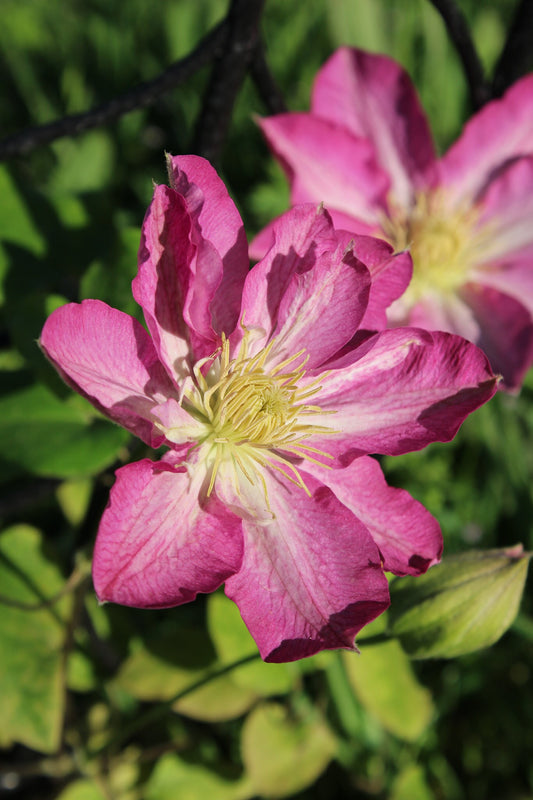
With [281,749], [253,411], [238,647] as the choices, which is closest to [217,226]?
[253,411]

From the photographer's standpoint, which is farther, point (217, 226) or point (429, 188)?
point (429, 188)

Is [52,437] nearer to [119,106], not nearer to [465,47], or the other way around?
[119,106]

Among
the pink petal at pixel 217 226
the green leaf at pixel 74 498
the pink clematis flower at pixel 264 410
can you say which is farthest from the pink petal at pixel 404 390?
the green leaf at pixel 74 498

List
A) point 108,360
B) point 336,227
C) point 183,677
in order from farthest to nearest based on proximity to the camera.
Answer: point 183,677, point 336,227, point 108,360

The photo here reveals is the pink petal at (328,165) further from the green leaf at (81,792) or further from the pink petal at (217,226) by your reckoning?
the green leaf at (81,792)

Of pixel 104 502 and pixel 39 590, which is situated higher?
pixel 104 502

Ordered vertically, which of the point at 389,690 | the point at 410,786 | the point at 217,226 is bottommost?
the point at 410,786

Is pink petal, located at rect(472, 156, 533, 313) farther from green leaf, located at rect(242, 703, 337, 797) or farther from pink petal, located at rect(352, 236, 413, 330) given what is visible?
green leaf, located at rect(242, 703, 337, 797)

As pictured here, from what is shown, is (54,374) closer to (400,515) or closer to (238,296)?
(238,296)
